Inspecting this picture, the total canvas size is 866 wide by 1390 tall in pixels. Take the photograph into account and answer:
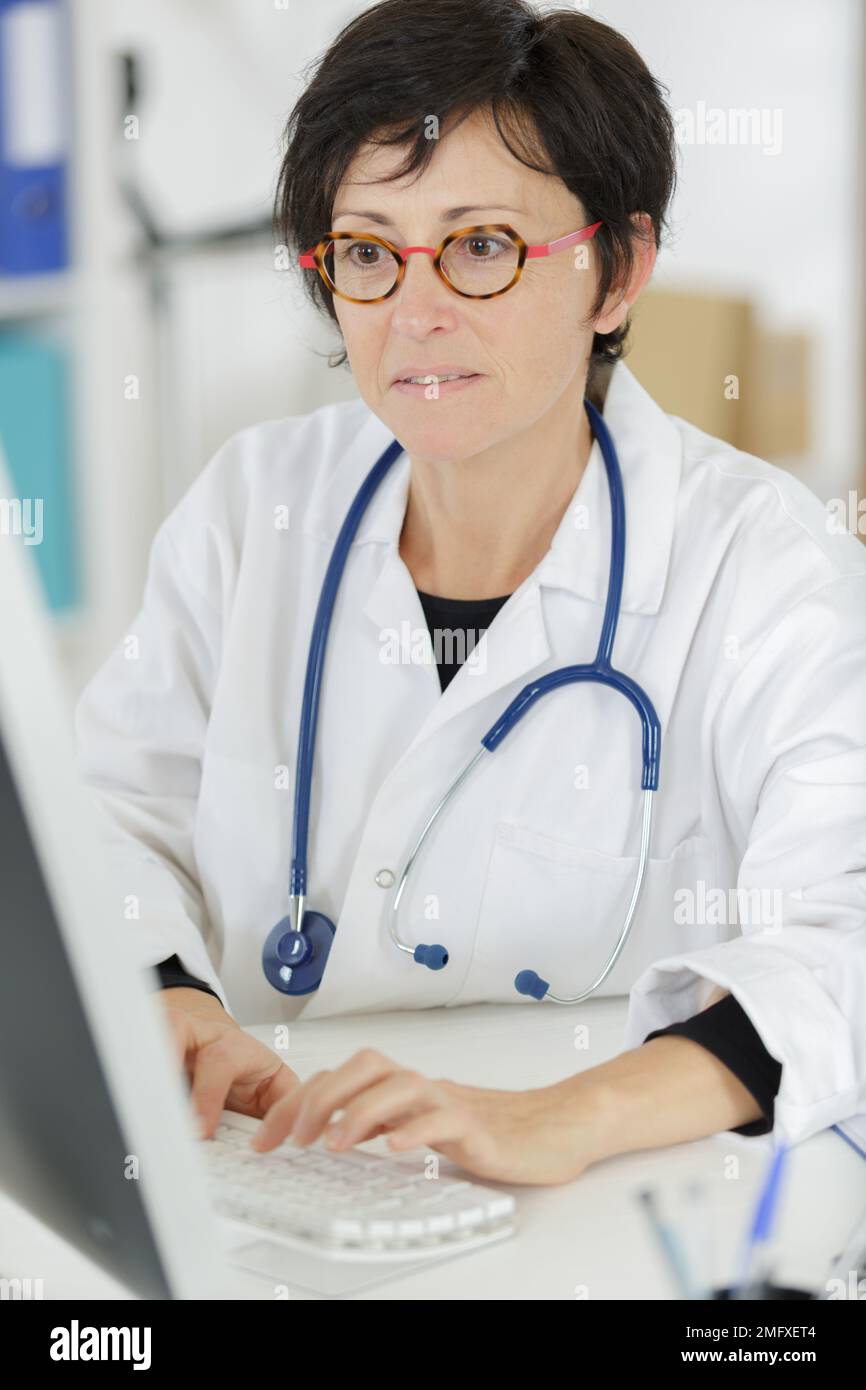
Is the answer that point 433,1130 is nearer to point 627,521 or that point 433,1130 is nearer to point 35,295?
point 627,521

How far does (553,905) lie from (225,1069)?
386 mm

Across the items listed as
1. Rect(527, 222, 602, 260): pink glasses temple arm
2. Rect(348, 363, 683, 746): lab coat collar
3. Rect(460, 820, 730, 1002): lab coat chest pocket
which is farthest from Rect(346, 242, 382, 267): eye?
Rect(460, 820, 730, 1002): lab coat chest pocket

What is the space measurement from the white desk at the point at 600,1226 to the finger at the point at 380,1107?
0.22 feet

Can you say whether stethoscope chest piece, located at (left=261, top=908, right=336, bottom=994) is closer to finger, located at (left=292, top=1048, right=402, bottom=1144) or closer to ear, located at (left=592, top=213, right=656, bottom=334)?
finger, located at (left=292, top=1048, right=402, bottom=1144)

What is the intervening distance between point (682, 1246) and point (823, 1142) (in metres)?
0.24

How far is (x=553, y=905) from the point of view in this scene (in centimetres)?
Answer: 119

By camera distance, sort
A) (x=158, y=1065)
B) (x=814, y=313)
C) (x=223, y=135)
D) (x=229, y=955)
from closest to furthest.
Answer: (x=158, y=1065) < (x=229, y=955) < (x=223, y=135) < (x=814, y=313)

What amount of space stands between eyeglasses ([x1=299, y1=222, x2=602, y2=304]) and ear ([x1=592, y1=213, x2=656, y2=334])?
0.09 meters

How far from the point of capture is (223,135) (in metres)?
3.20

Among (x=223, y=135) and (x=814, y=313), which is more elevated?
(x=223, y=135)
